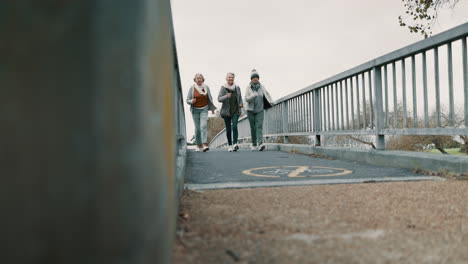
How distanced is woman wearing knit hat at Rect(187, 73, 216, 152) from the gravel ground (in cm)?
631

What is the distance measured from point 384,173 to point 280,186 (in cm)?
171

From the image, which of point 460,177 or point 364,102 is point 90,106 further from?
point 364,102

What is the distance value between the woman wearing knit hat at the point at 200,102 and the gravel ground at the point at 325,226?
6.31 m

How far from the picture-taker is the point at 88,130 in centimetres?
75

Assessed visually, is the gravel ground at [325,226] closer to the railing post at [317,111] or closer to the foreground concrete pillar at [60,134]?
the foreground concrete pillar at [60,134]

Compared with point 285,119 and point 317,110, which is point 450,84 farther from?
point 285,119

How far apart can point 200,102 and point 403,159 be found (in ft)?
17.9

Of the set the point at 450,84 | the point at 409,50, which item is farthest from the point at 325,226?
the point at 409,50

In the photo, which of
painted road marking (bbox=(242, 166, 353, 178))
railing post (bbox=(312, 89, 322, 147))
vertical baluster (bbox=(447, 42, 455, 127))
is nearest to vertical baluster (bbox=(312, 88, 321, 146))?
railing post (bbox=(312, 89, 322, 147))

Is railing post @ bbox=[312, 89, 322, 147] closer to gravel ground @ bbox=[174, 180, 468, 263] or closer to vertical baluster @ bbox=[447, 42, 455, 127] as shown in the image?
vertical baluster @ bbox=[447, 42, 455, 127]

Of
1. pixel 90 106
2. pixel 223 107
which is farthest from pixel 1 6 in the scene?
pixel 223 107

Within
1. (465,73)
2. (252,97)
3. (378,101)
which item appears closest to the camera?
(465,73)

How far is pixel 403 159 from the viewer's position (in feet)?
16.6

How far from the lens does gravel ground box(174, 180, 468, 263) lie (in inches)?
61.8
